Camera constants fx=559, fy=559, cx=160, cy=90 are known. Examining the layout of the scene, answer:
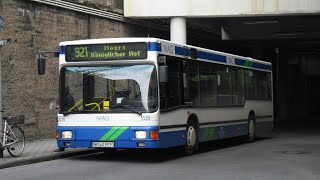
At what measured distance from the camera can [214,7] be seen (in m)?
23.1

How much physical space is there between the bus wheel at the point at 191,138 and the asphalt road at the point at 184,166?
→ 0.20m

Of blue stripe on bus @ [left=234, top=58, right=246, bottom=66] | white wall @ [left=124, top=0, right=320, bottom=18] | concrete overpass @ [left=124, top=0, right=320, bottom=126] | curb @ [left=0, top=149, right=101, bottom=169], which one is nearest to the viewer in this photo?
curb @ [left=0, top=149, right=101, bottom=169]

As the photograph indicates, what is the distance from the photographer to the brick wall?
1650cm

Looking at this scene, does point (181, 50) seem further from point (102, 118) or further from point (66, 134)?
point (66, 134)

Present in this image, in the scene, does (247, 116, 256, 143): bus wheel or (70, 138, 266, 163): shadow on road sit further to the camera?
(247, 116, 256, 143): bus wheel

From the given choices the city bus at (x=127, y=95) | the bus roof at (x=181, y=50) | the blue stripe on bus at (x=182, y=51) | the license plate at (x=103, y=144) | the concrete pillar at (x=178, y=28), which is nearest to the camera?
the city bus at (x=127, y=95)

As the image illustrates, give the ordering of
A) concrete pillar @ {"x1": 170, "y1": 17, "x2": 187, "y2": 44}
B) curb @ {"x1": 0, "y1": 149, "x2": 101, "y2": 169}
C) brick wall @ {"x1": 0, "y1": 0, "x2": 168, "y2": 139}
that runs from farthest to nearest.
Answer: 1. concrete pillar @ {"x1": 170, "y1": 17, "x2": 187, "y2": 44}
2. brick wall @ {"x1": 0, "y1": 0, "x2": 168, "y2": 139}
3. curb @ {"x1": 0, "y1": 149, "x2": 101, "y2": 169}

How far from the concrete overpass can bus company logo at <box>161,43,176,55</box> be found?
1006 centimetres

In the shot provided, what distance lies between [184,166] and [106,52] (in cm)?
316

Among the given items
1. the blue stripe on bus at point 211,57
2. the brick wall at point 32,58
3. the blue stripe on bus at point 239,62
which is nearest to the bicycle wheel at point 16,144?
the brick wall at point 32,58

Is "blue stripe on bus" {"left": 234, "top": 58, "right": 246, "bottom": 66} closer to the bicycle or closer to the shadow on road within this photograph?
the shadow on road

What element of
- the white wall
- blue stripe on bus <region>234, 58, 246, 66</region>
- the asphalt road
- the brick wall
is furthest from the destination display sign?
the white wall

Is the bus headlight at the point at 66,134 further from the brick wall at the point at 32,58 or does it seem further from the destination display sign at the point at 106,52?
the brick wall at the point at 32,58

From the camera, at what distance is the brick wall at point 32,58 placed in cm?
1650
